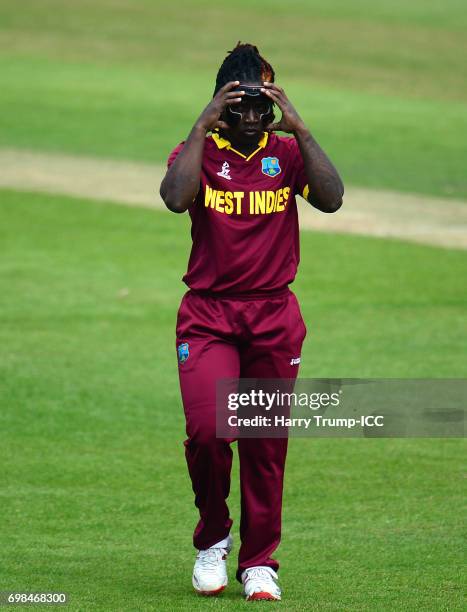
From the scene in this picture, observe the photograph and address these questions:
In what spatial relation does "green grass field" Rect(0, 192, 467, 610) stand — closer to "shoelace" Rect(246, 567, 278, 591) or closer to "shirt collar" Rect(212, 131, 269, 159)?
"shoelace" Rect(246, 567, 278, 591)

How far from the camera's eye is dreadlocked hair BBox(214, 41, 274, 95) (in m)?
6.25

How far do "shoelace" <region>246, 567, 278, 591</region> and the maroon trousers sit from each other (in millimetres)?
53

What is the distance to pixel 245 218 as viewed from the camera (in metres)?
6.24

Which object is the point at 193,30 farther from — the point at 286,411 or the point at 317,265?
the point at 286,411

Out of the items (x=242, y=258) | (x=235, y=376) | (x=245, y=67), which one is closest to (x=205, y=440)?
(x=235, y=376)

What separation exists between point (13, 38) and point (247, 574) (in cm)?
3120

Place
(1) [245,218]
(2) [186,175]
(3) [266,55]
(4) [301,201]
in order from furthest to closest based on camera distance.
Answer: (3) [266,55], (4) [301,201], (1) [245,218], (2) [186,175]

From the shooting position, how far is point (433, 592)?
638 centimetres

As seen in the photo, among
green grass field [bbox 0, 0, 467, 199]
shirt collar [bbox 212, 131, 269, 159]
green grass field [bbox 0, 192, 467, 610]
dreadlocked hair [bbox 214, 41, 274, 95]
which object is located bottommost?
green grass field [bbox 0, 192, 467, 610]

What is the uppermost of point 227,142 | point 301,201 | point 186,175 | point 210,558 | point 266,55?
point 266,55

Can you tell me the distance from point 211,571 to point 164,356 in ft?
19.3

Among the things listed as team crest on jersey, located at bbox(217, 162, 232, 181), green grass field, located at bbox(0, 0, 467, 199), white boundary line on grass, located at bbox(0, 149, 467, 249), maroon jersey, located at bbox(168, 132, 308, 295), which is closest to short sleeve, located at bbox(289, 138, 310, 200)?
maroon jersey, located at bbox(168, 132, 308, 295)

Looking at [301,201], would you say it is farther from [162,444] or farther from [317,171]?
[317,171]

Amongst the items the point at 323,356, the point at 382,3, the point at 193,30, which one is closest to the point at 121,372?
the point at 323,356
